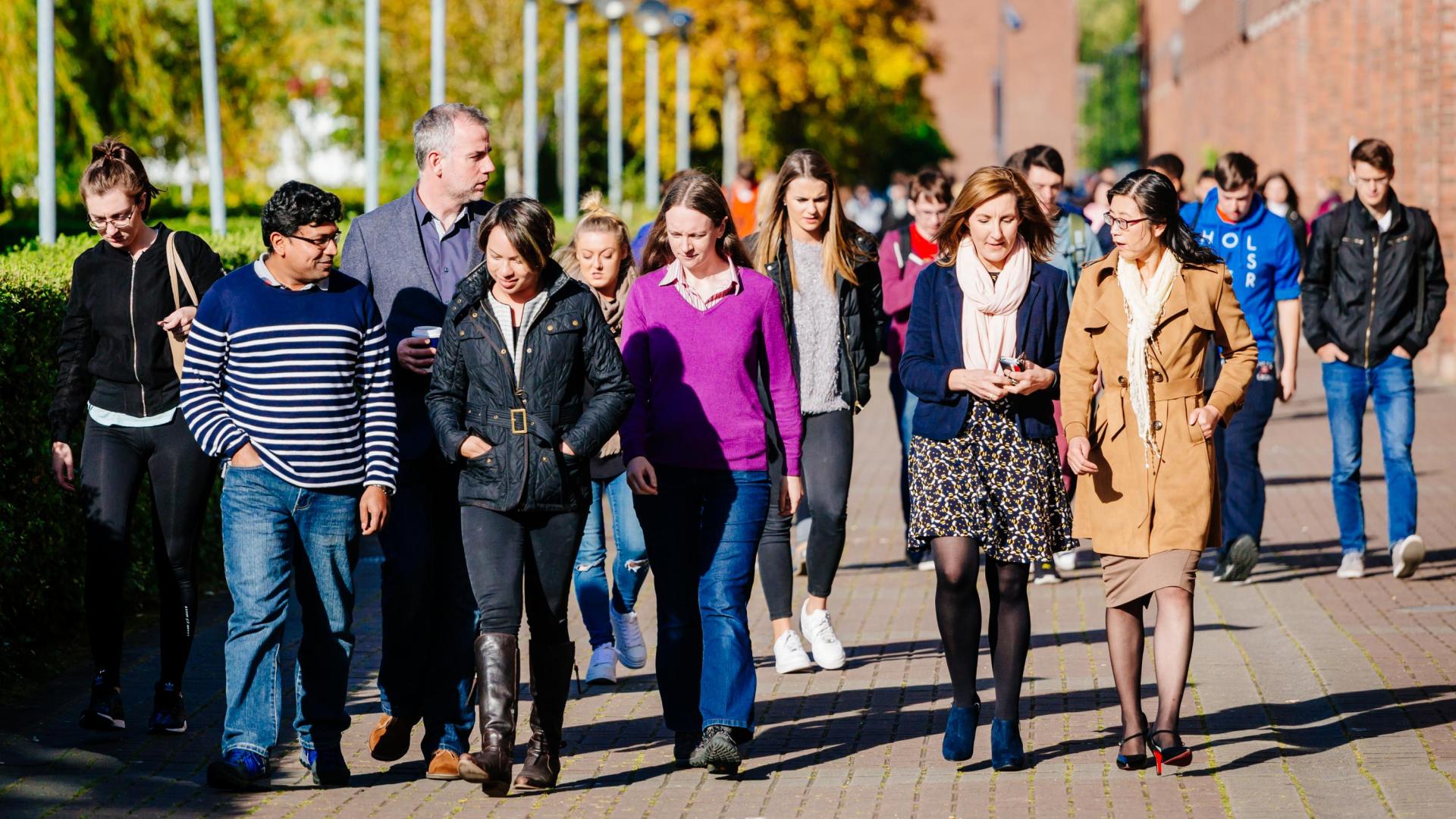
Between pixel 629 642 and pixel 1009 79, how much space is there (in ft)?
272

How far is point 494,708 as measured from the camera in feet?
18.2

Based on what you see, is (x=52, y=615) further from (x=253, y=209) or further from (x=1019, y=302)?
(x=253, y=209)

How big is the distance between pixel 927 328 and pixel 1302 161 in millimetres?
29420

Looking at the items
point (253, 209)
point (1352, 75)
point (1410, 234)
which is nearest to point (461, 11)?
point (253, 209)

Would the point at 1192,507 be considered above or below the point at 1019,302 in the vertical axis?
below

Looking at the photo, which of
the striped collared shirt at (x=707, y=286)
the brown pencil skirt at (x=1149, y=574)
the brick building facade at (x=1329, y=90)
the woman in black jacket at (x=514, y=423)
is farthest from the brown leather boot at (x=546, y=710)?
the brick building facade at (x=1329, y=90)

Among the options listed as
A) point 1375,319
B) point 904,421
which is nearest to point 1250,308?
point 1375,319

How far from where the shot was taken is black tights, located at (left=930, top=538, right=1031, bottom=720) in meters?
5.94

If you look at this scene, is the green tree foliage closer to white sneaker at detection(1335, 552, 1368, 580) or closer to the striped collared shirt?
white sneaker at detection(1335, 552, 1368, 580)

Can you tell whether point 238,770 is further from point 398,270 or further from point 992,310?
point 992,310

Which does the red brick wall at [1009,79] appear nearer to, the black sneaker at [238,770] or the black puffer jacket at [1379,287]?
the black puffer jacket at [1379,287]

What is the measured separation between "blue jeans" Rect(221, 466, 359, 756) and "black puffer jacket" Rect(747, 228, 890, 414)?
2279 millimetres

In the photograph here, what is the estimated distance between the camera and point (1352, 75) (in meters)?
27.7

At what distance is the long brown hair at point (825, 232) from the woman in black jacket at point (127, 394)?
7.01ft
